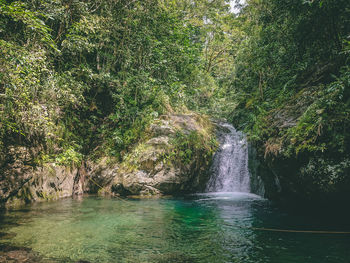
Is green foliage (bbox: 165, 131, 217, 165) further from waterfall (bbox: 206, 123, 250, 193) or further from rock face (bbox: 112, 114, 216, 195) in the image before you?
waterfall (bbox: 206, 123, 250, 193)

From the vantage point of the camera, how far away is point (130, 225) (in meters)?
5.67

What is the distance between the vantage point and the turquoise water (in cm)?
395

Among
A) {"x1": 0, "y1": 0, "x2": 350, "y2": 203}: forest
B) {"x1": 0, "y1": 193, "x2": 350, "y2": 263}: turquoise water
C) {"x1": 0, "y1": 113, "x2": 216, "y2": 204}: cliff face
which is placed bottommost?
{"x1": 0, "y1": 193, "x2": 350, "y2": 263}: turquoise water

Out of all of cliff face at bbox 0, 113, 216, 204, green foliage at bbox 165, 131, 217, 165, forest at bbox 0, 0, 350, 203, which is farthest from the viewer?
green foliage at bbox 165, 131, 217, 165

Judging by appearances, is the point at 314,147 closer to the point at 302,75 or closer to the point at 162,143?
the point at 302,75

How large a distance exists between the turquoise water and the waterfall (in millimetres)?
3072

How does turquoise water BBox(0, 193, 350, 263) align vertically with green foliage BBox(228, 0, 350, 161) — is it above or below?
below

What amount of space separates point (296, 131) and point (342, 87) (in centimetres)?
143

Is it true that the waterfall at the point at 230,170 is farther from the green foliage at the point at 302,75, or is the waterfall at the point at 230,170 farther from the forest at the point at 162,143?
the green foliage at the point at 302,75

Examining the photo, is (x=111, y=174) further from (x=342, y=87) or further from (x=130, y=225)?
(x=342, y=87)

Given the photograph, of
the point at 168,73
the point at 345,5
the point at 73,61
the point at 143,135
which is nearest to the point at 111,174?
the point at 143,135

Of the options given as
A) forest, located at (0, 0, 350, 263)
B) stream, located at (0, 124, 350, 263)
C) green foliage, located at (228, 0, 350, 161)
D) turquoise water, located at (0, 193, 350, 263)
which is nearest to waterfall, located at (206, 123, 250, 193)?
forest, located at (0, 0, 350, 263)

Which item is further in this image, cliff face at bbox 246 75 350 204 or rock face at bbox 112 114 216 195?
rock face at bbox 112 114 216 195

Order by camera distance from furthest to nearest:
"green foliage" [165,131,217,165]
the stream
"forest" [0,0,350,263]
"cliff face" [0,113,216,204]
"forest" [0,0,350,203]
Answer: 1. "green foliage" [165,131,217,165]
2. "cliff face" [0,113,216,204]
3. "forest" [0,0,350,203]
4. "forest" [0,0,350,263]
5. the stream
